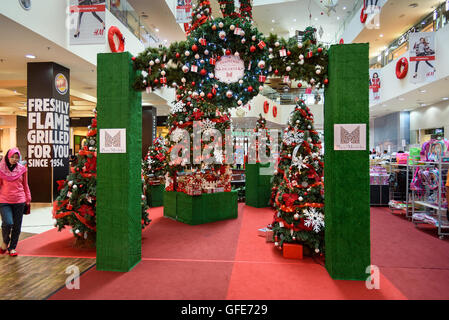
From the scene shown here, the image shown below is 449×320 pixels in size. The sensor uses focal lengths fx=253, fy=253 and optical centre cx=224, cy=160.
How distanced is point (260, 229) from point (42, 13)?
21.2 ft

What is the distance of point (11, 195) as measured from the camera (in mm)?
3705

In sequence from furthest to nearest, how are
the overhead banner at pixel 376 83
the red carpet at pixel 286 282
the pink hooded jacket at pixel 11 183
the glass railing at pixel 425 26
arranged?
the overhead banner at pixel 376 83 < the glass railing at pixel 425 26 < the pink hooded jacket at pixel 11 183 < the red carpet at pixel 286 282

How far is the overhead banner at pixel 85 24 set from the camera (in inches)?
219

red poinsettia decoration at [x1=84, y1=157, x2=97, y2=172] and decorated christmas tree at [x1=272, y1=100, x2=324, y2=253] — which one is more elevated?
red poinsettia decoration at [x1=84, y1=157, x2=97, y2=172]

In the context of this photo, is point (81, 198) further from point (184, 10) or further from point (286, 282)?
point (184, 10)

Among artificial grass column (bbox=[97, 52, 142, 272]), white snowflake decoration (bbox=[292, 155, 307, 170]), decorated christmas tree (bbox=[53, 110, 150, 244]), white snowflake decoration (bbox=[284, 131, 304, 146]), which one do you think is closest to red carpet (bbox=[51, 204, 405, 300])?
artificial grass column (bbox=[97, 52, 142, 272])

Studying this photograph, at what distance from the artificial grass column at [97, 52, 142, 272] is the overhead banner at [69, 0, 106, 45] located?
2.87m

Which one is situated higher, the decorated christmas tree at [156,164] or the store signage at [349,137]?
the store signage at [349,137]

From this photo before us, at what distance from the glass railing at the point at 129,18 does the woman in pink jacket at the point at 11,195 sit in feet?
18.2

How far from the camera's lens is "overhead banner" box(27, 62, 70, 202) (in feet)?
23.0

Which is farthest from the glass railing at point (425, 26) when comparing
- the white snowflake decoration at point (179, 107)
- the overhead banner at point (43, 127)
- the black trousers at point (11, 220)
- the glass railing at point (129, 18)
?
the overhead banner at point (43, 127)

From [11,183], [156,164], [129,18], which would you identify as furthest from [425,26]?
[11,183]

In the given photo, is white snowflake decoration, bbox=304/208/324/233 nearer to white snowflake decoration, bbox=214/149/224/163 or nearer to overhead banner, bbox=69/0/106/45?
white snowflake decoration, bbox=214/149/224/163

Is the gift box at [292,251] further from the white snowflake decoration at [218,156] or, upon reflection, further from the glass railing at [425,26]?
the glass railing at [425,26]
